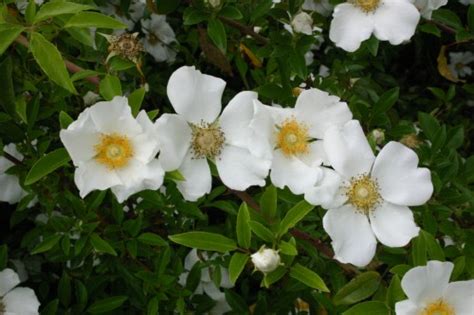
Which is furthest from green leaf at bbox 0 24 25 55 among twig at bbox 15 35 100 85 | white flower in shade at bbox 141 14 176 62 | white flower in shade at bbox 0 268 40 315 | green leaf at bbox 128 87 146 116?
white flower in shade at bbox 141 14 176 62

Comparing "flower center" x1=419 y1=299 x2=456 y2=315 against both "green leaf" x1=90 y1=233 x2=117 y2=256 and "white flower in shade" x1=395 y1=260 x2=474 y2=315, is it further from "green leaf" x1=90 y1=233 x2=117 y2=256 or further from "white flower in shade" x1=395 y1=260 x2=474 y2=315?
"green leaf" x1=90 y1=233 x2=117 y2=256

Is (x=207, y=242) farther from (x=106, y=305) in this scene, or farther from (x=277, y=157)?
(x=106, y=305)

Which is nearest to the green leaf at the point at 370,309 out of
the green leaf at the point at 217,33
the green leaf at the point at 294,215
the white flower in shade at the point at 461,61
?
the green leaf at the point at 294,215

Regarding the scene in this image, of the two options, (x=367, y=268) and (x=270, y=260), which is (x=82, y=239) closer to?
(x=270, y=260)

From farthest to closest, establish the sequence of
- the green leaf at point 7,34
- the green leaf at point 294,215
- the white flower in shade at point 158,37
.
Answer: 1. the white flower in shade at point 158,37
2. the green leaf at point 294,215
3. the green leaf at point 7,34

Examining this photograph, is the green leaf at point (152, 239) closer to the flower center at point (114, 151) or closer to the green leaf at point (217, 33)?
the flower center at point (114, 151)

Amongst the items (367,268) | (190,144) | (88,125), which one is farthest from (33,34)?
(367,268)

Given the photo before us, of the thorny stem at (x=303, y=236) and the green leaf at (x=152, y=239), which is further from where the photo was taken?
the green leaf at (x=152, y=239)
